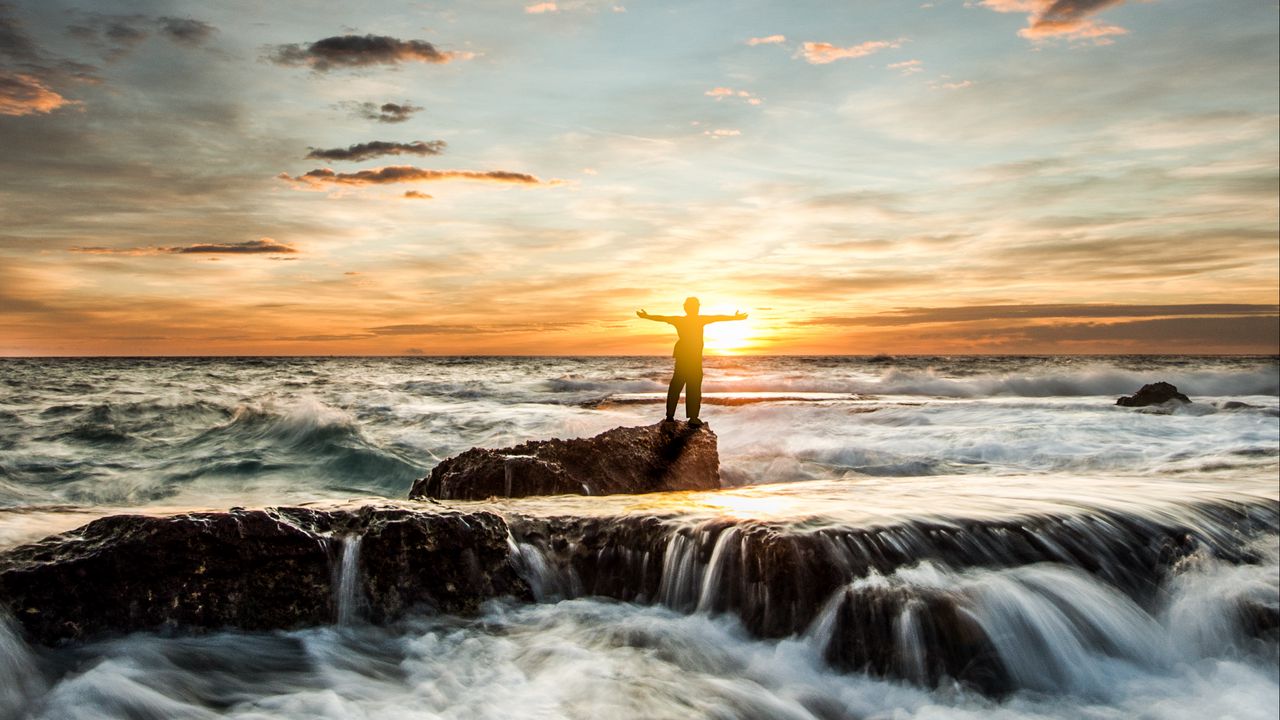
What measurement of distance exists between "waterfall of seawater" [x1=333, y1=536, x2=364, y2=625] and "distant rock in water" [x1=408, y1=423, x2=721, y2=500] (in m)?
3.10

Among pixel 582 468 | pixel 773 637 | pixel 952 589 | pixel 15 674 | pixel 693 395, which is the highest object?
pixel 693 395

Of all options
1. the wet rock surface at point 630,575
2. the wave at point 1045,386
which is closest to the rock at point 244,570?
the wet rock surface at point 630,575

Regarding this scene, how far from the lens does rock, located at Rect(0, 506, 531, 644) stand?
4734mm

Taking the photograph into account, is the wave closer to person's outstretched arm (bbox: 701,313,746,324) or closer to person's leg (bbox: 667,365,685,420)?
person's leg (bbox: 667,365,685,420)

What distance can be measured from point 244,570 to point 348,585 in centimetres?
60

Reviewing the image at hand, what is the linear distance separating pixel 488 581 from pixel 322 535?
3.56 feet

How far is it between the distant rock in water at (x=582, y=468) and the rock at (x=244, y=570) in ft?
9.05

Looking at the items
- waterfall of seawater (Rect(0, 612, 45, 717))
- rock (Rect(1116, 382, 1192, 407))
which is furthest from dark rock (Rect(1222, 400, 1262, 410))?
waterfall of seawater (Rect(0, 612, 45, 717))

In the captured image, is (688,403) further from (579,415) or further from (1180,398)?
(1180,398)

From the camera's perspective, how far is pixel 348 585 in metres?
5.26

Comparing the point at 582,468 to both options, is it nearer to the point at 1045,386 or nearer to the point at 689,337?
the point at 689,337

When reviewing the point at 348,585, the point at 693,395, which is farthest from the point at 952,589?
the point at 693,395

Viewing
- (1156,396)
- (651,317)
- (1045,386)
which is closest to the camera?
(651,317)

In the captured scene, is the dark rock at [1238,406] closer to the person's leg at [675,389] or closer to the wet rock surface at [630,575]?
the person's leg at [675,389]
